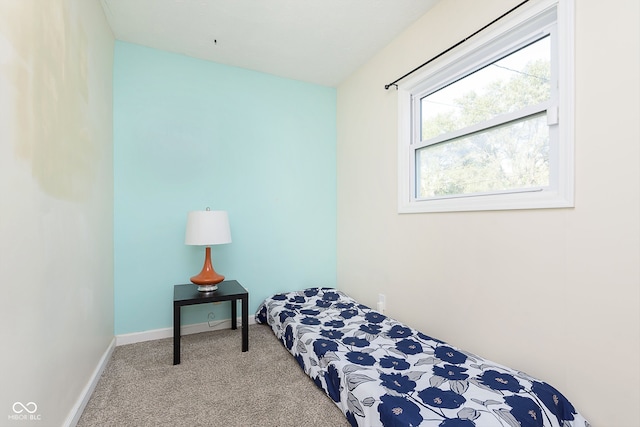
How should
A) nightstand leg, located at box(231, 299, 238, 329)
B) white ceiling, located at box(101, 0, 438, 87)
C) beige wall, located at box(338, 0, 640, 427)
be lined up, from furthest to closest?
nightstand leg, located at box(231, 299, 238, 329) < white ceiling, located at box(101, 0, 438, 87) < beige wall, located at box(338, 0, 640, 427)

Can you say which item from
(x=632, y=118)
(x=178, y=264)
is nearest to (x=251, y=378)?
(x=178, y=264)

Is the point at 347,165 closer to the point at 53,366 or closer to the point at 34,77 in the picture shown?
the point at 34,77

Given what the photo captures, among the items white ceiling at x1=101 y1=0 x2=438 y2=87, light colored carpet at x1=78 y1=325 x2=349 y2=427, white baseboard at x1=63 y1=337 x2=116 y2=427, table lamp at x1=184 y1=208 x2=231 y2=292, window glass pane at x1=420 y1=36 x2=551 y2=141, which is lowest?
light colored carpet at x1=78 y1=325 x2=349 y2=427

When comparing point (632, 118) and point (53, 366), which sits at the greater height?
point (632, 118)

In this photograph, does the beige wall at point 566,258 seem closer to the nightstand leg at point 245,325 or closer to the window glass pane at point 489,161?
the window glass pane at point 489,161

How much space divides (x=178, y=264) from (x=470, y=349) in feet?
7.93

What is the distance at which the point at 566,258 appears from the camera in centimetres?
142

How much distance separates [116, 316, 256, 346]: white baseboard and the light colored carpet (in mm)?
68

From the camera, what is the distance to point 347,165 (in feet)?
10.6

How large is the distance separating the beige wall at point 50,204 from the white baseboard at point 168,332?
16.1 inches

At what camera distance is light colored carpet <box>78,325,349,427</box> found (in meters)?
1.56

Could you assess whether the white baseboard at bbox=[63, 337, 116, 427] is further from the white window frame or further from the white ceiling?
the white ceiling

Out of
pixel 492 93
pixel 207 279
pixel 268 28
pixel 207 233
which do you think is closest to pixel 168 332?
pixel 207 279

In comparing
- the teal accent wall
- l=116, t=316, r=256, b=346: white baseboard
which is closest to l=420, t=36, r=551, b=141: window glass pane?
the teal accent wall
